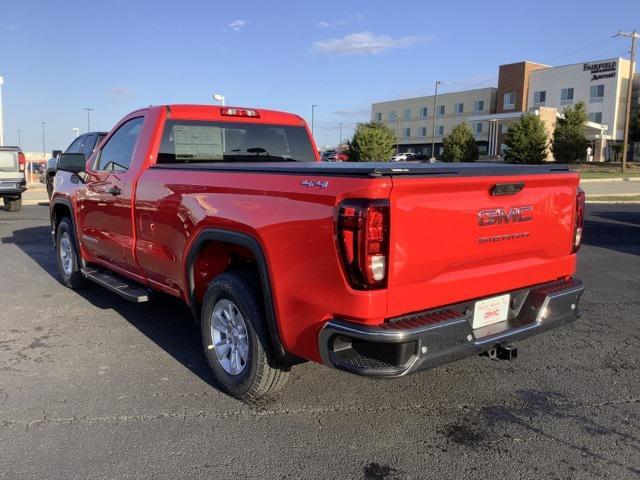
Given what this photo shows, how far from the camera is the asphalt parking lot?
301 cm

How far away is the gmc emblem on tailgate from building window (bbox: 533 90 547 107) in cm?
7526

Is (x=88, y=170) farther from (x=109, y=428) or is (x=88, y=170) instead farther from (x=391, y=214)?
(x=391, y=214)

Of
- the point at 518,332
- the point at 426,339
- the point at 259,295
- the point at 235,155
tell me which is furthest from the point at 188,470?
the point at 235,155

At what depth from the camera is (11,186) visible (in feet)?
49.0

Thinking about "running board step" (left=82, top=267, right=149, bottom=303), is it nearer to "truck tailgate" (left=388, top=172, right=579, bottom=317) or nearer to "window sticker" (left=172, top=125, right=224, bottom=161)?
"window sticker" (left=172, top=125, right=224, bottom=161)

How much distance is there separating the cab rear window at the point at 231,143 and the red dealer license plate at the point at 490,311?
289 cm

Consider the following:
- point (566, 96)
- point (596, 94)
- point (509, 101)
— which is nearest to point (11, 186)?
point (596, 94)

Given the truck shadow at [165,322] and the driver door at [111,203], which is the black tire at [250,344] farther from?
the driver door at [111,203]

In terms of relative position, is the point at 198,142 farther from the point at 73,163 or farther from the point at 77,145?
the point at 77,145

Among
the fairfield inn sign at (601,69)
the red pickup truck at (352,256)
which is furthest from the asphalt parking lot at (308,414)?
the fairfield inn sign at (601,69)

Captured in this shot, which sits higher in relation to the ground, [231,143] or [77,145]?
[77,145]

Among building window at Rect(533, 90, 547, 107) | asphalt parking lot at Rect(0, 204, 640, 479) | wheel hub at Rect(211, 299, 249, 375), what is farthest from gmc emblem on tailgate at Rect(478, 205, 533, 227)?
building window at Rect(533, 90, 547, 107)

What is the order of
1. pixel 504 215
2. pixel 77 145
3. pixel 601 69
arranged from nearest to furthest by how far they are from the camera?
pixel 504 215 < pixel 77 145 < pixel 601 69

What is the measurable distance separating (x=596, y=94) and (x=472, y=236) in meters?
74.0
